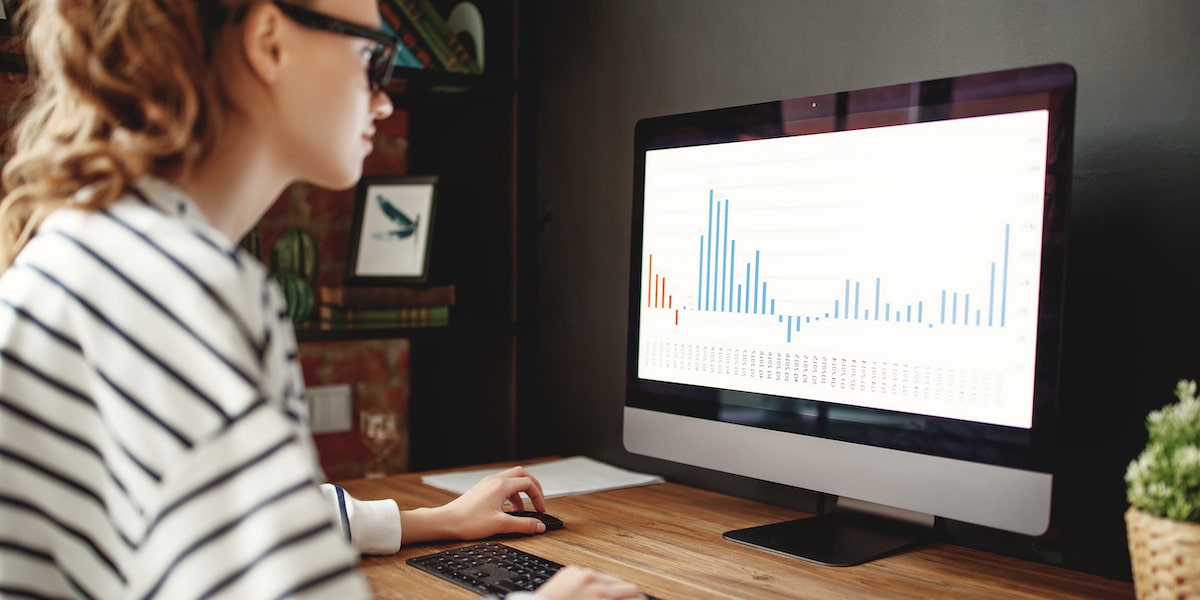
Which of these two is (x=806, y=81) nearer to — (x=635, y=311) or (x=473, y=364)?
(x=635, y=311)

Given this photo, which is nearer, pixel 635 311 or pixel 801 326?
pixel 801 326

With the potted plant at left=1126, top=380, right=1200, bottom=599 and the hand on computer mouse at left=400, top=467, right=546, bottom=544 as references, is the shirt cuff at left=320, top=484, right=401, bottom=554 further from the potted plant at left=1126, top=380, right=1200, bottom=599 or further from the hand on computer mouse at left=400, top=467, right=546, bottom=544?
the potted plant at left=1126, top=380, right=1200, bottom=599

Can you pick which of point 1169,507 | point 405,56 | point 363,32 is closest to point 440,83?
point 405,56

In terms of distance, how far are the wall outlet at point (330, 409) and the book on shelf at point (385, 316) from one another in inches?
9.9

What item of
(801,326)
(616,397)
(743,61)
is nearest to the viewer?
(801,326)

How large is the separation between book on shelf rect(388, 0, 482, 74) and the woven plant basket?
4.58ft

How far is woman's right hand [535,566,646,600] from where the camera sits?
947 millimetres

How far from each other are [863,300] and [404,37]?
1.07m

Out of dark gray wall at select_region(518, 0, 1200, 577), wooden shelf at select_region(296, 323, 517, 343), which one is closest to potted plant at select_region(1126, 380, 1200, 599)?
dark gray wall at select_region(518, 0, 1200, 577)

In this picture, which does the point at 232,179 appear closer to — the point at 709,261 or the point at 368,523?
the point at 368,523

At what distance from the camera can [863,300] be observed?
1.20 m

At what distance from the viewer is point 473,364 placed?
2.11 m

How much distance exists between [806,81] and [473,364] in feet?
3.13

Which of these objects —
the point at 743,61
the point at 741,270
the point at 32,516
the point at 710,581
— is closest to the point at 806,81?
the point at 743,61
